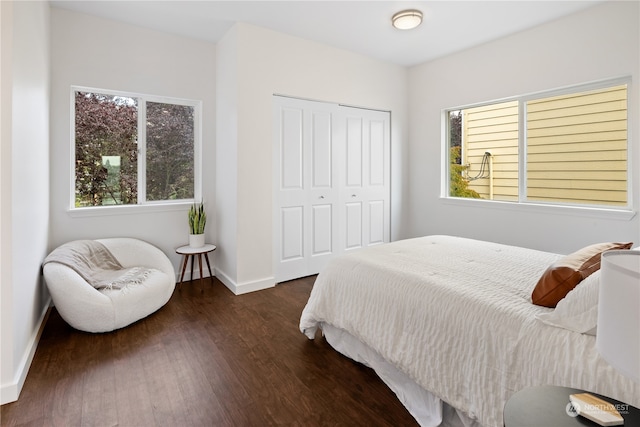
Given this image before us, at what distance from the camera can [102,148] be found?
333 cm

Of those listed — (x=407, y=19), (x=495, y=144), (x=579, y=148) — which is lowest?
(x=579, y=148)

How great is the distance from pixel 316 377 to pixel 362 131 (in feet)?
10.4

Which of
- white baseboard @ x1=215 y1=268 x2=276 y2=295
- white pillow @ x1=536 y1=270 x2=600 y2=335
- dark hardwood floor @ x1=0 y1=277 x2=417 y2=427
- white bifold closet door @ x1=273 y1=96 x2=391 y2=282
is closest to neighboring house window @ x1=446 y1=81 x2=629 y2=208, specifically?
white bifold closet door @ x1=273 y1=96 x2=391 y2=282

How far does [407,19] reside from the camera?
10.2 feet

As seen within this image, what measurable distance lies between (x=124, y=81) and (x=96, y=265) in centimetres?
181

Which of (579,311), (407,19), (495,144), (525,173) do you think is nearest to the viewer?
(579,311)

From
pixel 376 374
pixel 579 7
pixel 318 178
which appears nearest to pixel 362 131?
pixel 318 178

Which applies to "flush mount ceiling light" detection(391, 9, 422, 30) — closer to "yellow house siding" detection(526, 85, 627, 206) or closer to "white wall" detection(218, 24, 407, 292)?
"white wall" detection(218, 24, 407, 292)

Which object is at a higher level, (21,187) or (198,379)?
(21,187)

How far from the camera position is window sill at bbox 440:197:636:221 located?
2.92 metres

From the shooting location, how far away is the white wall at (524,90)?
2867 millimetres

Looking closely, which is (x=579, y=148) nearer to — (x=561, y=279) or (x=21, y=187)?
(x=561, y=279)

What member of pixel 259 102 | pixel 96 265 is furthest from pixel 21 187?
pixel 259 102

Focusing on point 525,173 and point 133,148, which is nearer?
point 133,148
